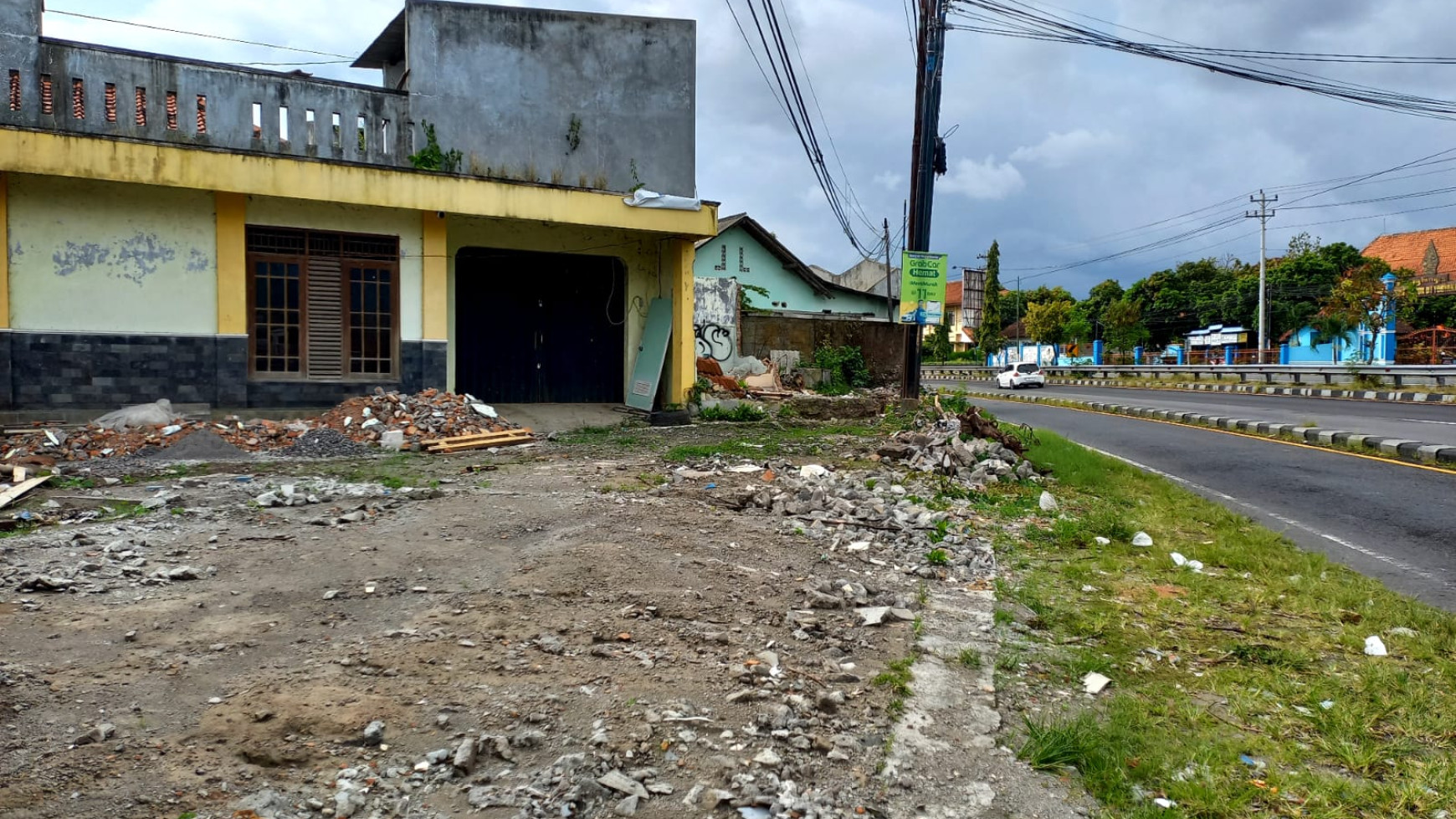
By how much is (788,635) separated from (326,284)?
11.4 meters

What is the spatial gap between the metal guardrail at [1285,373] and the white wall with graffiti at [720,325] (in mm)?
17886

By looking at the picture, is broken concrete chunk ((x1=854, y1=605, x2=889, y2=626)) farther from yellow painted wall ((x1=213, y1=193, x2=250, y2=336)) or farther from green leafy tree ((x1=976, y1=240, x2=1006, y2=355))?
green leafy tree ((x1=976, y1=240, x2=1006, y2=355))

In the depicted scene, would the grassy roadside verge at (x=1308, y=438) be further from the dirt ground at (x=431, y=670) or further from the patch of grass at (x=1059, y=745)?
the patch of grass at (x=1059, y=745)

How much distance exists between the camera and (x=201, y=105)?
12.6 m

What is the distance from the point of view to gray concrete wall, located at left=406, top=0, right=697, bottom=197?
1430 centimetres

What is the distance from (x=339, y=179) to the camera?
12.7m

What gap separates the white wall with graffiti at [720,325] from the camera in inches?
831

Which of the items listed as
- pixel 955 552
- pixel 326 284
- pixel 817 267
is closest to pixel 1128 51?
pixel 955 552

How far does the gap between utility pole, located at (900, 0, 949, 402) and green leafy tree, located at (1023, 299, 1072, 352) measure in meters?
51.6

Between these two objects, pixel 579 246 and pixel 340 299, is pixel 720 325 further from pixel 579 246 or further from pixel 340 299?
pixel 340 299

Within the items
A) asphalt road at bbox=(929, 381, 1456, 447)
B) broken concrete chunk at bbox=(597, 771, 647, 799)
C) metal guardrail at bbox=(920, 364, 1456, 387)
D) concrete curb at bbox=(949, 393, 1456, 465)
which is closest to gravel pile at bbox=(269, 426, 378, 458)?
broken concrete chunk at bbox=(597, 771, 647, 799)

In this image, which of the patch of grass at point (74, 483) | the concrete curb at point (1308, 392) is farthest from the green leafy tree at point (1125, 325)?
the patch of grass at point (74, 483)

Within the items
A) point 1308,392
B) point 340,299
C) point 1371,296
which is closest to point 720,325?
point 340,299

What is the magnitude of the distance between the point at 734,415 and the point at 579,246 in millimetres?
4057
